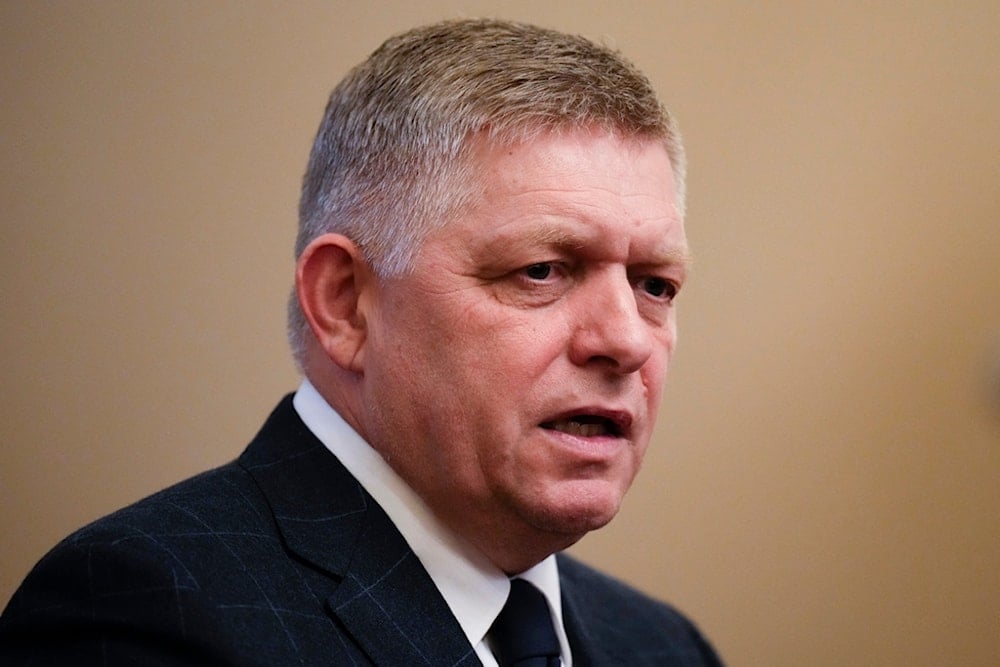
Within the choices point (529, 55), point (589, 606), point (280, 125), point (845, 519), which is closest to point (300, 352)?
point (529, 55)

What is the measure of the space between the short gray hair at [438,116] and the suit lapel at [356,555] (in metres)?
0.24

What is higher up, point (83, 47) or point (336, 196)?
point (83, 47)

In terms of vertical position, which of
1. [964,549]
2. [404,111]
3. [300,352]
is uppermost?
[404,111]

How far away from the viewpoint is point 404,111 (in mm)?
1643

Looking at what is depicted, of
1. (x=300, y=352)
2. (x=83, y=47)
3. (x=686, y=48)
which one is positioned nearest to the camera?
(x=300, y=352)

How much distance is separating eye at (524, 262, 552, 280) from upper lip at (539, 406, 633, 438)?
0.62 ft

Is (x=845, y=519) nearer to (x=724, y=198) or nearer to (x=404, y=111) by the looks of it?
(x=724, y=198)

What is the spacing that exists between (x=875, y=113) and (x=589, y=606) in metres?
1.65

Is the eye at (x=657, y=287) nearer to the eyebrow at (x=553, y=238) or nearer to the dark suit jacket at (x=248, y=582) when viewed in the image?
the eyebrow at (x=553, y=238)

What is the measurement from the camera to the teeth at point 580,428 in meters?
1.56

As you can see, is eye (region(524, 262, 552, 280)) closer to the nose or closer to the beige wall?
the nose

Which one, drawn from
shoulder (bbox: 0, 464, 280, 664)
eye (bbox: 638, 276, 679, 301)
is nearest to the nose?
eye (bbox: 638, 276, 679, 301)

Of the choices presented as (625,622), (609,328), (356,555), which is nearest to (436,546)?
(356,555)

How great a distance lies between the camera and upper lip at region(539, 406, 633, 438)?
154cm
